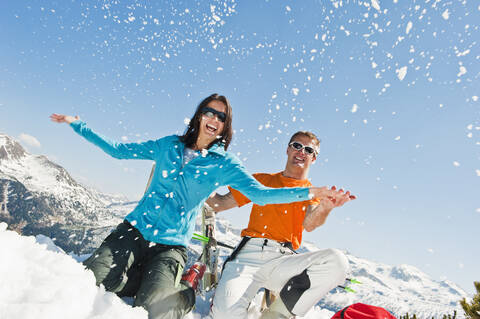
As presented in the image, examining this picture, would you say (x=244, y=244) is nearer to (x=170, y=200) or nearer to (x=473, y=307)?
(x=170, y=200)

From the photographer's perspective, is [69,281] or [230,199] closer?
[69,281]

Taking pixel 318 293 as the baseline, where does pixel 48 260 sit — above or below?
above

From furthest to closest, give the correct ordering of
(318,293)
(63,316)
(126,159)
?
1. (126,159)
2. (318,293)
3. (63,316)

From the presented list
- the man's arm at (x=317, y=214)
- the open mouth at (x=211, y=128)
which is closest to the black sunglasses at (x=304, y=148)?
the man's arm at (x=317, y=214)

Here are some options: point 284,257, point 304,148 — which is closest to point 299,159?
point 304,148

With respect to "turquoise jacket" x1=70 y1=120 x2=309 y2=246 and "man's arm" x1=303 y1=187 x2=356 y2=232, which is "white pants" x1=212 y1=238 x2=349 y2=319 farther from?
"turquoise jacket" x1=70 y1=120 x2=309 y2=246

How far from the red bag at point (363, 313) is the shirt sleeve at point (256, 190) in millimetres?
1687

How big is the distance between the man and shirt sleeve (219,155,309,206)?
0.58m

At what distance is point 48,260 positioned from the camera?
2789 mm

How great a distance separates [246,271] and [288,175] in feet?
8.08

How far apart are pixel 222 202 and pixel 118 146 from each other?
98.7 inches

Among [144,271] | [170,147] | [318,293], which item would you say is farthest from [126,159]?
[318,293]

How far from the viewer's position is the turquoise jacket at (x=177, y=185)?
4.50 meters

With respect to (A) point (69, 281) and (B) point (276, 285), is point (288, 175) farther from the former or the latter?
(A) point (69, 281)
